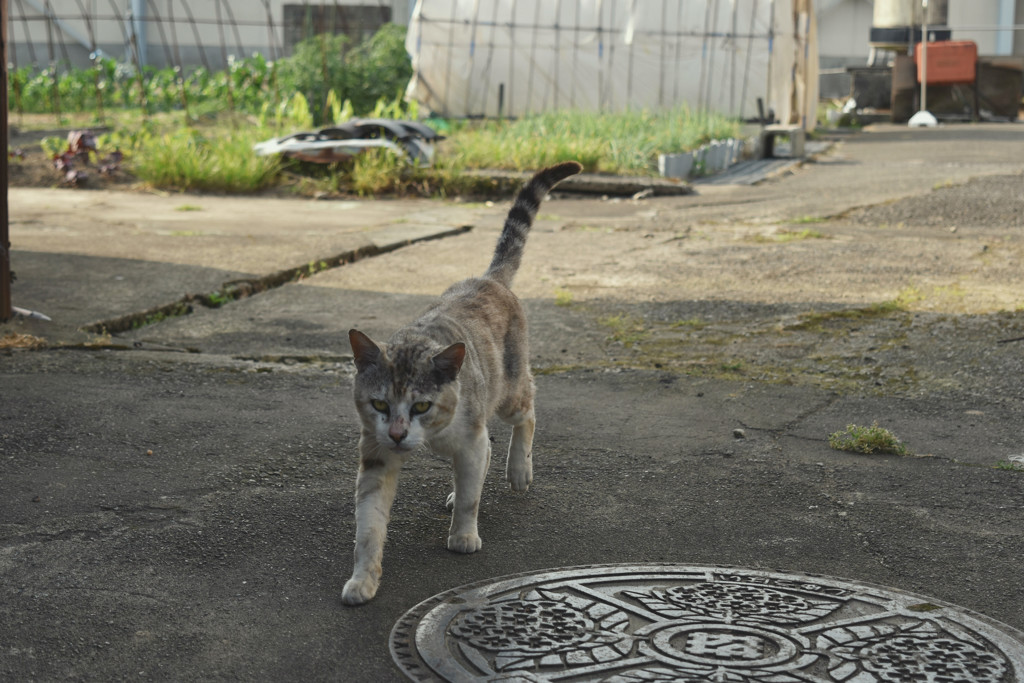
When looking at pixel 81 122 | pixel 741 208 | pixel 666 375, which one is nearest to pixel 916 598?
pixel 666 375

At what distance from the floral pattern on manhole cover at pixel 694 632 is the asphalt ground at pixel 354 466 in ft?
0.34

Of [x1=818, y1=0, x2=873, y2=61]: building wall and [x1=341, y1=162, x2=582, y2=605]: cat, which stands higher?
[x1=818, y1=0, x2=873, y2=61]: building wall

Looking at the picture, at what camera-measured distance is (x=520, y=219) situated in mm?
A: 4227

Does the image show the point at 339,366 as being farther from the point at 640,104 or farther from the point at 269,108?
the point at 640,104

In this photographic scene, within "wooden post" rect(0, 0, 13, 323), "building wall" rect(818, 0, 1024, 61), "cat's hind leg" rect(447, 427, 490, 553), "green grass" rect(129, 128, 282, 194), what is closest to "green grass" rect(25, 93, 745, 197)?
"green grass" rect(129, 128, 282, 194)

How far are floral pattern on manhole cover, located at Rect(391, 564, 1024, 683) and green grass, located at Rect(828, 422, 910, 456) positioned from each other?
1153 millimetres

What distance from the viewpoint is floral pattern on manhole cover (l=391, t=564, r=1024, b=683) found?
8.26 feet

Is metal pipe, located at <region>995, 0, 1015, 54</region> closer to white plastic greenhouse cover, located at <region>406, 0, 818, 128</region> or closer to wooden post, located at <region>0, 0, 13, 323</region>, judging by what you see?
white plastic greenhouse cover, located at <region>406, 0, 818, 128</region>

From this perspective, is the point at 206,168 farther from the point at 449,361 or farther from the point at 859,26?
the point at 859,26

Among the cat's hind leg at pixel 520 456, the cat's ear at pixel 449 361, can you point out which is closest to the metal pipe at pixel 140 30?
the cat's hind leg at pixel 520 456

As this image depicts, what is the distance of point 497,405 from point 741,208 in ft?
Result: 25.1

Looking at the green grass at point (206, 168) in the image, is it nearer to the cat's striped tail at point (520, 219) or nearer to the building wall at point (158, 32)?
the cat's striped tail at point (520, 219)

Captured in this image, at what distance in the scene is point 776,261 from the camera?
780cm

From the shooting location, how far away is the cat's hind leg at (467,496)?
3201 millimetres
